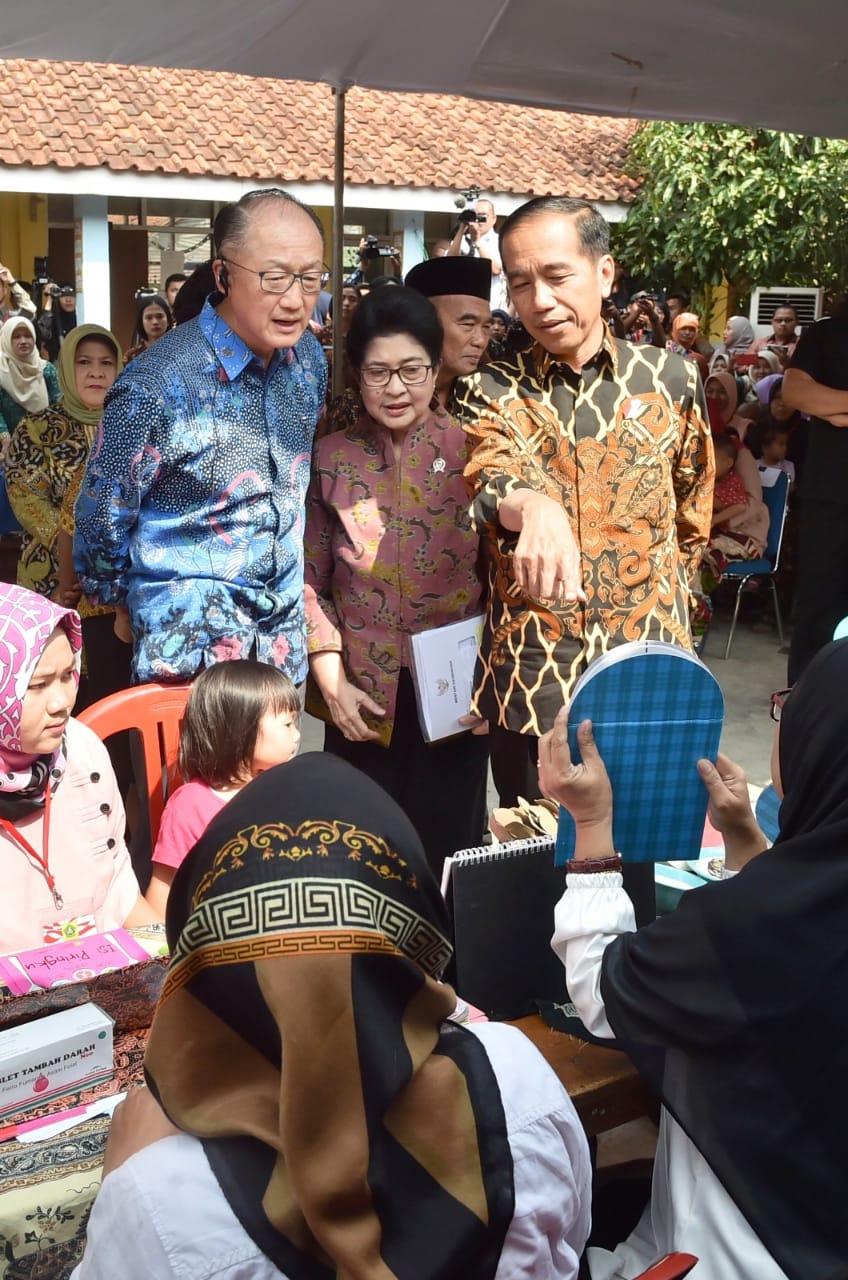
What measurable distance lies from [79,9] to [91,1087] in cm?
286

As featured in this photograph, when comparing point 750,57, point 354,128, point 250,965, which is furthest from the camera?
point 354,128

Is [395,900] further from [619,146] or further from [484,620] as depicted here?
[619,146]

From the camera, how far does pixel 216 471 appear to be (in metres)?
2.46

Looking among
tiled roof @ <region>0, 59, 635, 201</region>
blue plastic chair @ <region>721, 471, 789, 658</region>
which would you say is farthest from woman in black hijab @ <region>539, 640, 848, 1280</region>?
tiled roof @ <region>0, 59, 635, 201</region>

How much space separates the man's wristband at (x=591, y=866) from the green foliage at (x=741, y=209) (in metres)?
11.4

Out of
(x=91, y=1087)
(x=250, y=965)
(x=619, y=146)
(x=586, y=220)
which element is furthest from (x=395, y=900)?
(x=619, y=146)

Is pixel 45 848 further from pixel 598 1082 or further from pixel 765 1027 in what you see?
pixel 765 1027

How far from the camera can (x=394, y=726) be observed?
2838 millimetres

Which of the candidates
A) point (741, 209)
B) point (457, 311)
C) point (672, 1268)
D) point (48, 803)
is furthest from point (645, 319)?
point (672, 1268)

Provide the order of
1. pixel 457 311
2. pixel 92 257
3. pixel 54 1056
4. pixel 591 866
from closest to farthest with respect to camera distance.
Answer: pixel 54 1056
pixel 591 866
pixel 457 311
pixel 92 257

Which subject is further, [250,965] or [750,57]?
[750,57]

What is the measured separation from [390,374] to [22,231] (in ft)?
47.2

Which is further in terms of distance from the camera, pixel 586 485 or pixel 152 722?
pixel 152 722

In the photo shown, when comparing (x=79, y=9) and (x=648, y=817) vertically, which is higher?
(x=79, y=9)
